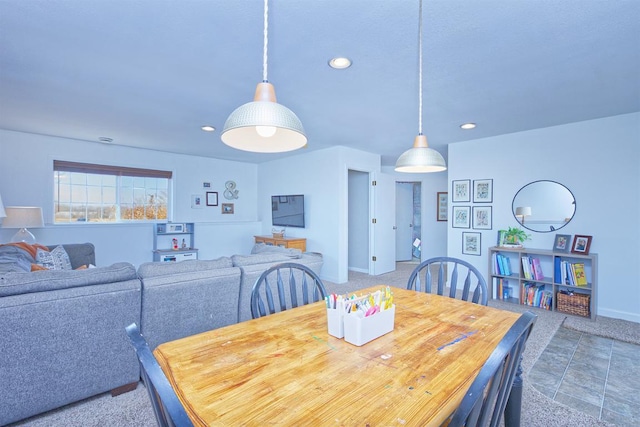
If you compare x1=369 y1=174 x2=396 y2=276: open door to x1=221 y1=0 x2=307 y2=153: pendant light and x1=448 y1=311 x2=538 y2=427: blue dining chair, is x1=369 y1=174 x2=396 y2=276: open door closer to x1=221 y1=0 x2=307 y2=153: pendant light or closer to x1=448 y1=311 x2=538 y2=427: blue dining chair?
x1=221 y1=0 x2=307 y2=153: pendant light

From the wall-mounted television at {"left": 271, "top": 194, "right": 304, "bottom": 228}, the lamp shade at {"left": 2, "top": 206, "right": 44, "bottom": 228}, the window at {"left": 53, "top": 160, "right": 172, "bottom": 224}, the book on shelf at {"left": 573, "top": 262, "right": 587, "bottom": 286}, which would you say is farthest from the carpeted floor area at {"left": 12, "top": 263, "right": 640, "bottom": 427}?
the window at {"left": 53, "top": 160, "right": 172, "bottom": 224}

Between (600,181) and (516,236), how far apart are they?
1.03 meters

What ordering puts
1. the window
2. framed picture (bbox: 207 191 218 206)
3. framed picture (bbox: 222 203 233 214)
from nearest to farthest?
1. the window
2. framed picture (bbox: 207 191 218 206)
3. framed picture (bbox: 222 203 233 214)

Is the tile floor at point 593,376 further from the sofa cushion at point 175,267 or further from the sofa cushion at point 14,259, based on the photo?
the sofa cushion at point 14,259

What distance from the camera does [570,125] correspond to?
11.7 feet

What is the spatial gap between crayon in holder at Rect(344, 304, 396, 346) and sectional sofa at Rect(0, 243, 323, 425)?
140cm

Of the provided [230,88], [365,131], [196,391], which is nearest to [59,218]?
[230,88]

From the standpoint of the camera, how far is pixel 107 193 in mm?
5078

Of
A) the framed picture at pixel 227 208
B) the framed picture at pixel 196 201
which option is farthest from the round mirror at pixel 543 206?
the framed picture at pixel 196 201

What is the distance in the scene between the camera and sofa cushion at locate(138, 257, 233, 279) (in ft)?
6.82

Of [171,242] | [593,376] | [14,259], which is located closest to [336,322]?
[593,376]

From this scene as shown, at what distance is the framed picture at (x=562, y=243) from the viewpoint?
11.7ft

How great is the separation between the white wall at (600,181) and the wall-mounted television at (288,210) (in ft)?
10.3

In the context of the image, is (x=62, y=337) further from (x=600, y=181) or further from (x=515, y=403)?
(x=600, y=181)
